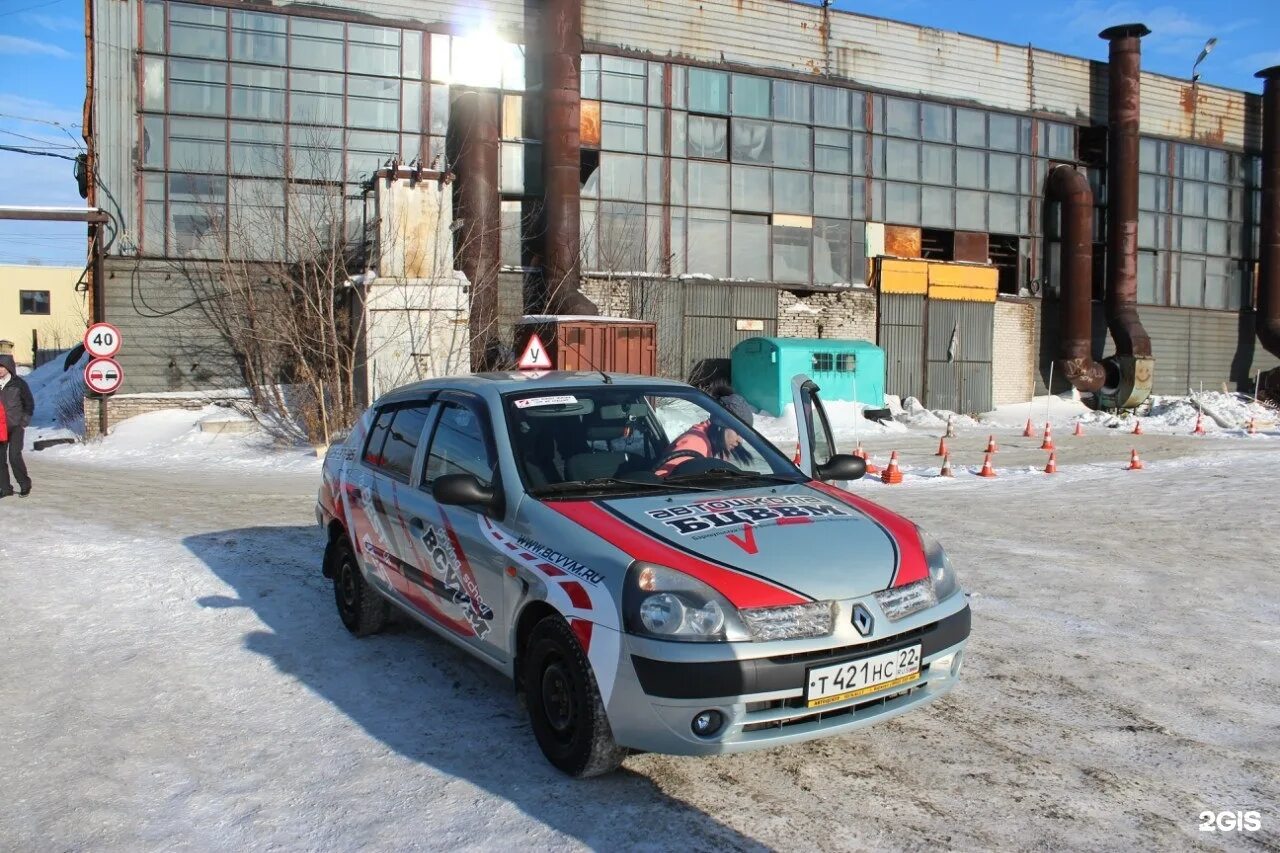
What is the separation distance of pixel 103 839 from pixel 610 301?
25026 mm

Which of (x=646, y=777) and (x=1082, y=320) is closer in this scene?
(x=646, y=777)

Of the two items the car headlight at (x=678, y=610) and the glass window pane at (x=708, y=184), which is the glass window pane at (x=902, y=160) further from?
the car headlight at (x=678, y=610)

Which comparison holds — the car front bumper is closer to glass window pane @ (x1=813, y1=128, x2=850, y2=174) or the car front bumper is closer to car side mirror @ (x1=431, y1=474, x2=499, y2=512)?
car side mirror @ (x1=431, y1=474, x2=499, y2=512)

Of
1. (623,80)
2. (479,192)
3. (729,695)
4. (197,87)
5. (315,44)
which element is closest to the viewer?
(729,695)

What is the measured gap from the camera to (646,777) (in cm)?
402

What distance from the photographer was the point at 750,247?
29938 mm

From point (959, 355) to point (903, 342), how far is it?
6.81 ft

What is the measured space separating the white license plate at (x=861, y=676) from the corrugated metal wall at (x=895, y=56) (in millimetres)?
26491

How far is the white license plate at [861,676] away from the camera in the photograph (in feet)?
12.1

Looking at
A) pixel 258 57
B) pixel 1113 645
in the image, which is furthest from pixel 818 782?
pixel 258 57

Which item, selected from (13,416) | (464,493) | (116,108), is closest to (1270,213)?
(116,108)

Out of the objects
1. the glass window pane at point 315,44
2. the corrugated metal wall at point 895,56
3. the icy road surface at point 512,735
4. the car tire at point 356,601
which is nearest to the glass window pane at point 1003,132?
the corrugated metal wall at point 895,56

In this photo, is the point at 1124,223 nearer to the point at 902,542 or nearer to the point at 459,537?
Result: the point at 902,542

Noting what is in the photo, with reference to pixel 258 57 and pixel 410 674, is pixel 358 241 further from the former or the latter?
pixel 410 674
